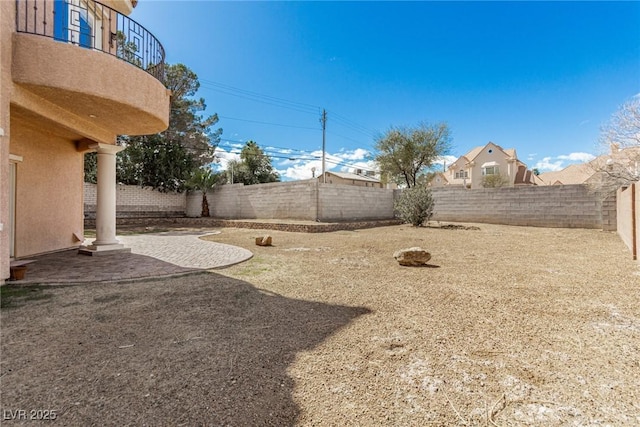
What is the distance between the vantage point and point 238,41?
14.4 m

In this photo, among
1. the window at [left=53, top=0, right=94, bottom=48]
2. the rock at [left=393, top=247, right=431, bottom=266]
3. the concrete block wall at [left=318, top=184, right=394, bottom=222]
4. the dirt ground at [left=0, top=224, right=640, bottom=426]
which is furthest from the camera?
the concrete block wall at [left=318, top=184, right=394, bottom=222]

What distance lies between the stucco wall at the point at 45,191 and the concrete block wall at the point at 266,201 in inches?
368

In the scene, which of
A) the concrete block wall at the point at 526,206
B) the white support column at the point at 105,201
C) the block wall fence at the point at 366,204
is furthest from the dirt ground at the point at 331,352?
the concrete block wall at the point at 526,206

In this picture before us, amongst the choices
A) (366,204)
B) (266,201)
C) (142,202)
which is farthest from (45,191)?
(366,204)

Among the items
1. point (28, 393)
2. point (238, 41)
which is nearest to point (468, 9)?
point (238, 41)

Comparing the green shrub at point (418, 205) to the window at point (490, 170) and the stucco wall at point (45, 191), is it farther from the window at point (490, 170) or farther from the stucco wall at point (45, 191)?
the window at point (490, 170)

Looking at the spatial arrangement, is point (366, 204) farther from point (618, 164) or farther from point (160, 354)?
point (160, 354)

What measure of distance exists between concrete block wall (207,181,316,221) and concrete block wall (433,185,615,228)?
8.20m

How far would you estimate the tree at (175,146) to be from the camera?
19.9m

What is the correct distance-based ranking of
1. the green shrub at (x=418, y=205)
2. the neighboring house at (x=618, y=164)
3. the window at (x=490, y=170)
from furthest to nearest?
the window at (x=490, y=170), the green shrub at (x=418, y=205), the neighboring house at (x=618, y=164)

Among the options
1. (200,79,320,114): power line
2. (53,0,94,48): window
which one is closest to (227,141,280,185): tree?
(200,79,320,114): power line

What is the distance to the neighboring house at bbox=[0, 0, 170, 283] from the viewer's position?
→ 14.8 feet

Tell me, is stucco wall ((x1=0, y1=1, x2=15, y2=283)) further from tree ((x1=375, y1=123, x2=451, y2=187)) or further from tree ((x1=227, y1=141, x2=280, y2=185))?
tree ((x1=227, y1=141, x2=280, y2=185))

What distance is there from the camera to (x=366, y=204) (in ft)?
57.4
